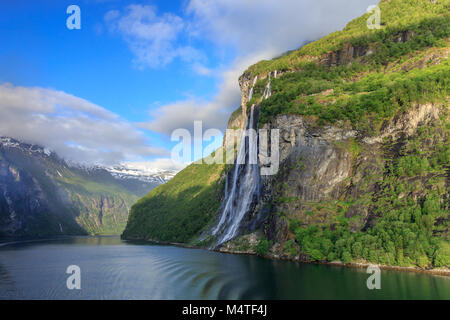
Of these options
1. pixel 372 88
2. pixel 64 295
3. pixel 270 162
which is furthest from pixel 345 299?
pixel 372 88

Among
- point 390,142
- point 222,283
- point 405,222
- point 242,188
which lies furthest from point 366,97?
point 222,283

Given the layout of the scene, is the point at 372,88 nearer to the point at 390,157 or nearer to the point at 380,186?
the point at 390,157

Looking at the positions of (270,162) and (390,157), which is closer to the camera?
(390,157)

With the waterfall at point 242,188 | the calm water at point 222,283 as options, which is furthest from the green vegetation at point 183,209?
the calm water at point 222,283

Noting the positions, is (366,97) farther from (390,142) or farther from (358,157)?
(358,157)

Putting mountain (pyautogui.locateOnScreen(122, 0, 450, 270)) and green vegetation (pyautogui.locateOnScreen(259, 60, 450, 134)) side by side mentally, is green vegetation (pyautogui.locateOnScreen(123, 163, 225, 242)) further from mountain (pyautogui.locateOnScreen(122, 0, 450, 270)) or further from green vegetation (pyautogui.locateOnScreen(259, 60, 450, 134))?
green vegetation (pyautogui.locateOnScreen(259, 60, 450, 134))
